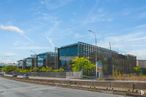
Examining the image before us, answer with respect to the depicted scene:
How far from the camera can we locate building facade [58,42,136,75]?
134512 millimetres

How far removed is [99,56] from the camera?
140000 millimetres

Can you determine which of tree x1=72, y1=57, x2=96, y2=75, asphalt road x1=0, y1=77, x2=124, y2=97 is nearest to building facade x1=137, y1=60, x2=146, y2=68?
tree x1=72, y1=57, x2=96, y2=75

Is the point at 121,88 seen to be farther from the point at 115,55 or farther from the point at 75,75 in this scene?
the point at 115,55

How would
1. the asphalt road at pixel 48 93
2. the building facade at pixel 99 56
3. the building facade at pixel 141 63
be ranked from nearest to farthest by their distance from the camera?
1. the asphalt road at pixel 48 93
2. the building facade at pixel 99 56
3. the building facade at pixel 141 63

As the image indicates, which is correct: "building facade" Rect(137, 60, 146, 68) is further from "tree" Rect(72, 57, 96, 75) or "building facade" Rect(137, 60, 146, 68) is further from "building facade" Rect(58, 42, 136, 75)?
"tree" Rect(72, 57, 96, 75)

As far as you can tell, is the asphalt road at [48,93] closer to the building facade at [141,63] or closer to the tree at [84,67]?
the tree at [84,67]

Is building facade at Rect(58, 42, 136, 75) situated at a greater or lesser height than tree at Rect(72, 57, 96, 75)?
greater

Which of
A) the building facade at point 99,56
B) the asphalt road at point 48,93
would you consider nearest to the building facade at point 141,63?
the building facade at point 99,56

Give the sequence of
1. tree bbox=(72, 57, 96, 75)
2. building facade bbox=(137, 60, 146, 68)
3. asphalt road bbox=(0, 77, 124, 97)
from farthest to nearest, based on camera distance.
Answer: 1. building facade bbox=(137, 60, 146, 68)
2. tree bbox=(72, 57, 96, 75)
3. asphalt road bbox=(0, 77, 124, 97)

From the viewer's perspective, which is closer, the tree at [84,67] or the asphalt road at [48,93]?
the asphalt road at [48,93]

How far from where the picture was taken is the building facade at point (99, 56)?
13451 centimetres

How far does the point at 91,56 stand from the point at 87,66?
33.2 m

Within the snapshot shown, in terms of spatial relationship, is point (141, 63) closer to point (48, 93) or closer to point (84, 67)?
point (84, 67)

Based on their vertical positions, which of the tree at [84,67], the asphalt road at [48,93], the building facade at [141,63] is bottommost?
the asphalt road at [48,93]
